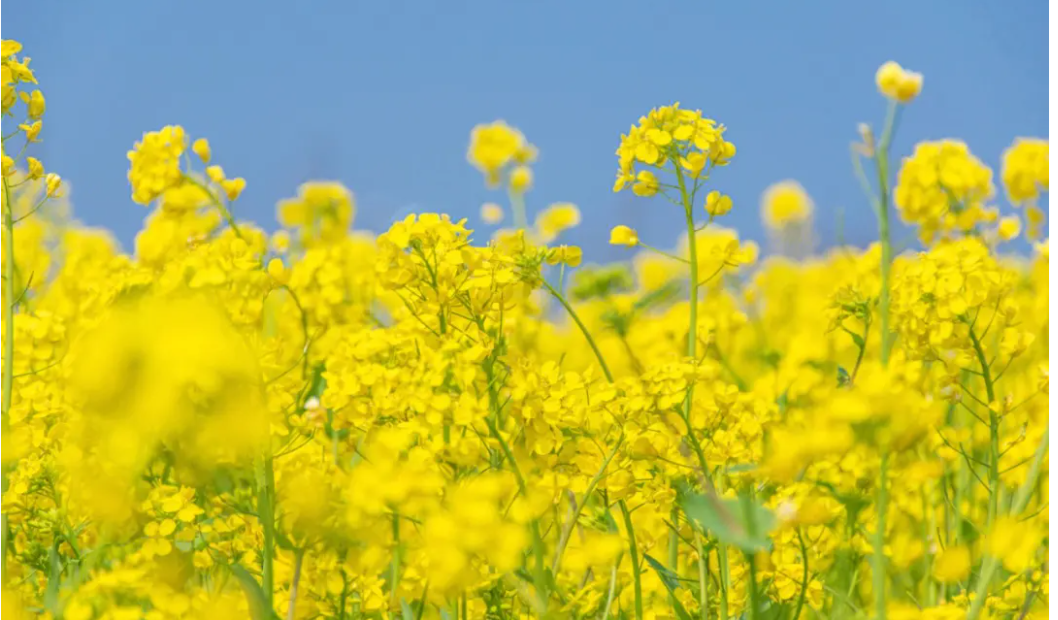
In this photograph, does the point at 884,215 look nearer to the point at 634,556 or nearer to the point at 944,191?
the point at 634,556

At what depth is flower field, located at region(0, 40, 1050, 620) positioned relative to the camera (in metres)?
0.91

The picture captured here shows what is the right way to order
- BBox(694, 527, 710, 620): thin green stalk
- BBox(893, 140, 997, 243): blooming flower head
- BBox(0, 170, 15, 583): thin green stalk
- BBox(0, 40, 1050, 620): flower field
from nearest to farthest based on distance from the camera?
BBox(0, 40, 1050, 620): flower field
BBox(694, 527, 710, 620): thin green stalk
BBox(0, 170, 15, 583): thin green stalk
BBox(893, 140, 997, 243): blooming flower head

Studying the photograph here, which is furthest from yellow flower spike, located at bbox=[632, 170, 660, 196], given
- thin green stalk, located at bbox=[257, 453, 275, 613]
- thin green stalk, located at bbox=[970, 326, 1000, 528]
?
thin green stalk, located at bbox=[257, 453, 275, 613]

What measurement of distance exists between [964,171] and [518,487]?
1277 mm

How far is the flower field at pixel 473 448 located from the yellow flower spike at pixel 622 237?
0.03 m

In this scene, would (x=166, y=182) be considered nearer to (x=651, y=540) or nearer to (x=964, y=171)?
(x=651, y=540)

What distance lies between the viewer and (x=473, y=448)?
47.1 inches

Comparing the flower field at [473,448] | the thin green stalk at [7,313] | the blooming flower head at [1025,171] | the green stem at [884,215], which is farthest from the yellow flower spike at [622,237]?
the blooming flower head at [1025,171]

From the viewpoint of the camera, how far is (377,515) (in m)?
1.03

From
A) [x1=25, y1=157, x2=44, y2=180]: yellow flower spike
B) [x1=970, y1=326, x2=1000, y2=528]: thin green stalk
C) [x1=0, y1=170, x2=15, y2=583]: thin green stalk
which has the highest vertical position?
[x1=25, y1=157, x2=44, y2=180]: yellow flower spike

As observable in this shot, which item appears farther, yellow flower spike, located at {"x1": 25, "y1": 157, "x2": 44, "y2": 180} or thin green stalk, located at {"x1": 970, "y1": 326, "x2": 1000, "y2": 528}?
yellow flower spike, located at {"x1": 25, "y1": 157, "x2": 44, "y2": 180}

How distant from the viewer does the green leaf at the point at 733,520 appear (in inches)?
38.7

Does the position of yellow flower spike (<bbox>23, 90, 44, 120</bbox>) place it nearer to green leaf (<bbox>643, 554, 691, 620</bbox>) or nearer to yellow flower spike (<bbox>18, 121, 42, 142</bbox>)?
yellow flower spike (<bbox>18, 121, 42, 142</bbox>)

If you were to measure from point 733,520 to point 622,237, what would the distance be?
0.62m
